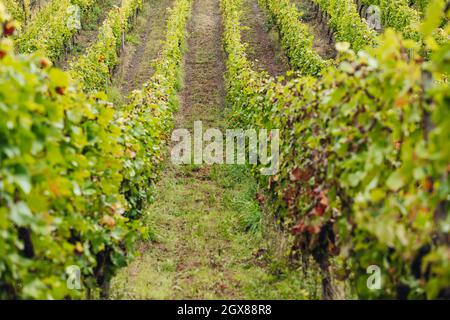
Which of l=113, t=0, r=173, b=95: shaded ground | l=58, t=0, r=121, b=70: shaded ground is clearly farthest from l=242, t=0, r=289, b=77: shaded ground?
l=58, t=0, r=121, b=70: shaded ground

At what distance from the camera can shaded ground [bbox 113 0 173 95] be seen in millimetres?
18438

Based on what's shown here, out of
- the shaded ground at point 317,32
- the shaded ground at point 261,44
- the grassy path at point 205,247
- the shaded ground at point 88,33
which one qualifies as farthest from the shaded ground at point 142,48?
the grassy path at point 205,247

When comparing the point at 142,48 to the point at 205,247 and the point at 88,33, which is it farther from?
the point at 205,247

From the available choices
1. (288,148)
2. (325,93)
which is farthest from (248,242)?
(325,93)

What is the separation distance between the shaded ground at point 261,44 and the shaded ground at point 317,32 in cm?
151

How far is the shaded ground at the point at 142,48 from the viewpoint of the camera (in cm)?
1844

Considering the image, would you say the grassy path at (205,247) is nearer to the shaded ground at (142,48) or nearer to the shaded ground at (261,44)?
the shaded ground at (261,44)

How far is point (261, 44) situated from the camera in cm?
2214

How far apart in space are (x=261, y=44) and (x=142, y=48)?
200 inches

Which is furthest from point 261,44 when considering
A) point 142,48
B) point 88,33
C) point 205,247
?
point 205,247

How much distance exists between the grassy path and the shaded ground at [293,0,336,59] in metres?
10.4

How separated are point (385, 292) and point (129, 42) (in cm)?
2042

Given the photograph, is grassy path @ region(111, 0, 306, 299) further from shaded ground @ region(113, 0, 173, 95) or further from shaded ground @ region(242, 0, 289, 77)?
shaded ground @ region(113, 0, 173, 95)
